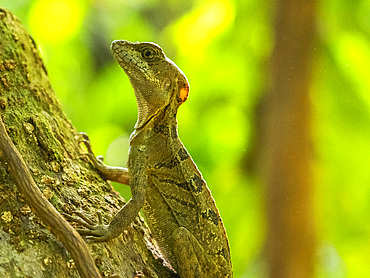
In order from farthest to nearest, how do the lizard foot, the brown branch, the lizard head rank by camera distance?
the lizard head < the lizard foot < the brown branch

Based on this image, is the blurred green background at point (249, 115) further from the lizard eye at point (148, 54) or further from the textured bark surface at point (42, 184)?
the textured bark surface at point (42, 184)

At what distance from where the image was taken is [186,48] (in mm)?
5832

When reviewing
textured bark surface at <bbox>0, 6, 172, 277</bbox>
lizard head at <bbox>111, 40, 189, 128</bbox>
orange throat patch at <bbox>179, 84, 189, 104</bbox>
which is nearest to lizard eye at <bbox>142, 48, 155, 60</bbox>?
lizard head at <bbox>111, 40, 189, 128</bbox>

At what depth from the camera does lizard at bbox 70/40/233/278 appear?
3.98 meters

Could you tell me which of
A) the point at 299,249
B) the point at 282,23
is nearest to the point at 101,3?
the point at 282,23

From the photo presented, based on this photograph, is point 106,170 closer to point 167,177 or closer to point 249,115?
point 167,177

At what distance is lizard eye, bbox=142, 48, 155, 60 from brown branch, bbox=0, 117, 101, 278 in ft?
4.83

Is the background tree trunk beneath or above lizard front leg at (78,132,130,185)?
above

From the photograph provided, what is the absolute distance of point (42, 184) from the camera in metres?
3.55

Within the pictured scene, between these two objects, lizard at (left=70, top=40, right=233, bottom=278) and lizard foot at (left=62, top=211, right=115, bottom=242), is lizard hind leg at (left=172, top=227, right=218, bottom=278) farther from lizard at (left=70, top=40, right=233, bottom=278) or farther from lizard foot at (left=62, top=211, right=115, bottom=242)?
lizard foot at (left=62, top=211, right=115, bottom=242)

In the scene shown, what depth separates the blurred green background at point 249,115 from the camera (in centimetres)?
496

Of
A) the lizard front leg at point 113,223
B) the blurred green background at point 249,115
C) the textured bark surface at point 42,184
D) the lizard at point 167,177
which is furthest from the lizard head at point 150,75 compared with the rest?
the blurred green background at point 249,115

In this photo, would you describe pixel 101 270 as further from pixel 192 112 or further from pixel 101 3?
pixel 101 3

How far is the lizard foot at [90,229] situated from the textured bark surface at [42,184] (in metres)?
0.05
